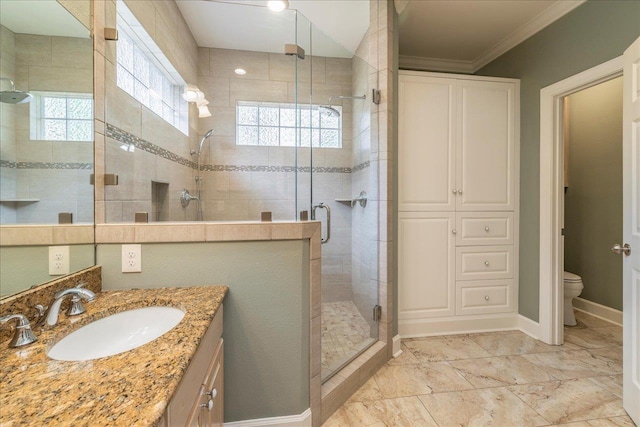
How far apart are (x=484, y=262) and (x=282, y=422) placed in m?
2.13

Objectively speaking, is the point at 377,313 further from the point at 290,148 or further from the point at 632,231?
the point at 632,231

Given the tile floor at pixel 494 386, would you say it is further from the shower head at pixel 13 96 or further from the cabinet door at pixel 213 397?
the shower head at pixel 13 96

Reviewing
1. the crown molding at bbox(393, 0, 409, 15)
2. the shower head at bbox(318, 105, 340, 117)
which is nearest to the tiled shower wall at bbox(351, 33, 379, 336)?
the shower head at bbox(318, 105, 340, 117)

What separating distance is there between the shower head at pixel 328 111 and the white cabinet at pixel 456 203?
0.55 meters

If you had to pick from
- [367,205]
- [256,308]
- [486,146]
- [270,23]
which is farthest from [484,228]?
[270,23]

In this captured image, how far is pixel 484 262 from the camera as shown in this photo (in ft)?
8.23

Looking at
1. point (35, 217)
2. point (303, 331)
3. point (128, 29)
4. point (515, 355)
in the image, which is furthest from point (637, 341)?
point (128, 29)

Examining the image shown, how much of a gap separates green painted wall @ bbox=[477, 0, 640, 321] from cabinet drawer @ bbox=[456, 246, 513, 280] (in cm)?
13

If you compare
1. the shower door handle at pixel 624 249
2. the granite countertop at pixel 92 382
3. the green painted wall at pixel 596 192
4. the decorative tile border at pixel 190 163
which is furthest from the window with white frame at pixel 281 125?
the green painted wall at pixel 596 192

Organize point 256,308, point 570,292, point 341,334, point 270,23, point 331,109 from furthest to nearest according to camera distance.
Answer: point 570,292
point 331,109
point 341,334
point 270,23
point 256,308

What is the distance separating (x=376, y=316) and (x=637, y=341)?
1.41 metres

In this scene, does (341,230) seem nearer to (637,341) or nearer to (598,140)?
(637,341)

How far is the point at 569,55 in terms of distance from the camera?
2137mm

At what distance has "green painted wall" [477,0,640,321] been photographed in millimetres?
1898
